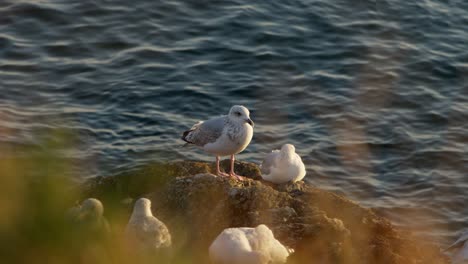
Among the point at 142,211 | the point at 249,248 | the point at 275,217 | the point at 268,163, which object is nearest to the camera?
the point at 249,248

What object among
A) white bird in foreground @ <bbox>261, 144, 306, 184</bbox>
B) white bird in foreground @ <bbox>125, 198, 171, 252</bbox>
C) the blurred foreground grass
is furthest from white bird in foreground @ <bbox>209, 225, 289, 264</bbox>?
the blurred foreground grass

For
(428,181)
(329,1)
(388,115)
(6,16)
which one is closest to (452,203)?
(428,181)

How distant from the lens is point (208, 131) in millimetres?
11109

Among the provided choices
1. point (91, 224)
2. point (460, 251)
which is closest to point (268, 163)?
point (460, 251)

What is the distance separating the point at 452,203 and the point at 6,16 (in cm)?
1124

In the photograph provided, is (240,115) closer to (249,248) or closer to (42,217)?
(249,248)

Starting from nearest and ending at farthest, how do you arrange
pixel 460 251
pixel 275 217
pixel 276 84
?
pixel 275 217
pixel 460 251
pixel 276 84

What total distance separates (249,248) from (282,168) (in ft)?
10.6

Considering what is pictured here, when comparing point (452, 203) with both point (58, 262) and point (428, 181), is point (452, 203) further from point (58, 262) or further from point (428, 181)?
point (58, 262)

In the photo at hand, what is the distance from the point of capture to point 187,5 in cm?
2078

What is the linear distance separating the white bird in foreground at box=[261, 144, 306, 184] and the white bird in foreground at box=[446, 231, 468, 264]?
2265mm

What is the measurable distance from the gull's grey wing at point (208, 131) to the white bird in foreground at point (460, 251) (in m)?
3.43

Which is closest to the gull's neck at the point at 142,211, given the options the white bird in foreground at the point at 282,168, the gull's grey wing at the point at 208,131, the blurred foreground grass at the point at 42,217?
the gull's grey wing at the point at 208,131

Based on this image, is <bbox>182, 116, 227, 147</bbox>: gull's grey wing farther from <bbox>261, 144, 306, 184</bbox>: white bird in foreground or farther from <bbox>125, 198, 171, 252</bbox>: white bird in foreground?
<bbox>125, 198, 171, 252</bbox>: white bird in foreground
